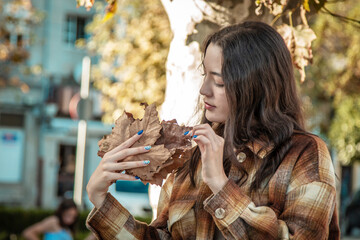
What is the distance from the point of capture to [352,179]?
79.7 feet

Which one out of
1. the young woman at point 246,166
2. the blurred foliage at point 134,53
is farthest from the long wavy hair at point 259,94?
the blurred foliage at point 134,53

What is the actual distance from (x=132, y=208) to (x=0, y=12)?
6.01m

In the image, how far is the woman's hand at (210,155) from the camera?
204 centimetres

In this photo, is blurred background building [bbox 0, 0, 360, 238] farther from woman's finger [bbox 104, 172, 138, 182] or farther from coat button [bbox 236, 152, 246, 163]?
woman's finger [bbox 104, 172, 138, 182]

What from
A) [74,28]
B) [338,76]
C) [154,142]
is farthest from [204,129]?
[74,28]

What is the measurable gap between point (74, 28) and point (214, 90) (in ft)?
74.3

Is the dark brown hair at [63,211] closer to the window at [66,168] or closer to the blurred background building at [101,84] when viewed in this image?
the blurred background building at [101,84]

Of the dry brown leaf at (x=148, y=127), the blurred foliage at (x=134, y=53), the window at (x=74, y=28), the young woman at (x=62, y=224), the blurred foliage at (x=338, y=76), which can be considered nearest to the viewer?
the dry brown leaf at (x=148, y=127)

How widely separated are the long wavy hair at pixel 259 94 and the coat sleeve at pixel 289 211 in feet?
0.42

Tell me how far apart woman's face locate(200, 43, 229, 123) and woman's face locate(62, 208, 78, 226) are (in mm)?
5497

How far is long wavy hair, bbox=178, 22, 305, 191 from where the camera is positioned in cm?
222

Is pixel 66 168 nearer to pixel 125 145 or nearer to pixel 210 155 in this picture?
pixel 125 145

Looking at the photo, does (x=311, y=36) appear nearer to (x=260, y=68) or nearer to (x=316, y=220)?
(x=260, y=68)

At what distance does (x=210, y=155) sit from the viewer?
6.68ft
